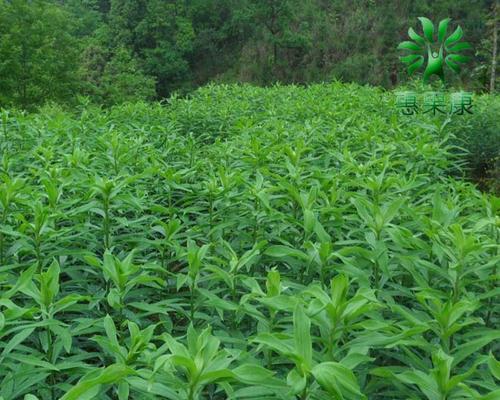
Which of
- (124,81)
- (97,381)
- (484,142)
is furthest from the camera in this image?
(124,81)

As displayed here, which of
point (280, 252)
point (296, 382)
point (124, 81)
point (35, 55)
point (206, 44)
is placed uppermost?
point (296, 382)

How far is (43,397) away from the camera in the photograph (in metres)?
1.62

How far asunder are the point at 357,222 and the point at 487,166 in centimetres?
465

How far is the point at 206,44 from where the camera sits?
30.0m

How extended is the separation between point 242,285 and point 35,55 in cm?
2002

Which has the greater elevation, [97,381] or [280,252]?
[97,381]

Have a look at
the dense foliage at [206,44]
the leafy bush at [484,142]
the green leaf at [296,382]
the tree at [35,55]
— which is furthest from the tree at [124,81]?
the green leaf at [296,382]

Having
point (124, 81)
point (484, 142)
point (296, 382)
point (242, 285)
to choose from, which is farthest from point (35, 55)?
point (296, 382)

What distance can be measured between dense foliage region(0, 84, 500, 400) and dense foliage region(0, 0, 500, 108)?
17.5 meters

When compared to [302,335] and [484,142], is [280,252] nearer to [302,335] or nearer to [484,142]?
[302,335]

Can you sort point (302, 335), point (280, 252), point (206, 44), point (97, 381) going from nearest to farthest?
point (97, 381) < point (302, 335) < point (280, 252) < point (206, 44)

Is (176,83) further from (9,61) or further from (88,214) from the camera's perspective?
(88,214)

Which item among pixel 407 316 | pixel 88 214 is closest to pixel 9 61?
pixel 88 214

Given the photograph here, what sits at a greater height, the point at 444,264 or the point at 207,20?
the point at 444,264
